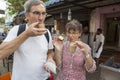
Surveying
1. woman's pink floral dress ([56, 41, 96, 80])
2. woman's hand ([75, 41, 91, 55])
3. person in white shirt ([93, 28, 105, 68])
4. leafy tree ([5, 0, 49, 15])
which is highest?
leafy tree ([5, 0, 49, 15])

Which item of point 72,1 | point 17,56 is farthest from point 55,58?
point 72,1

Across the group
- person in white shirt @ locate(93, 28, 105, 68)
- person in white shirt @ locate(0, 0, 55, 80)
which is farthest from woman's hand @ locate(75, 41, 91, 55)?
person in white shirt @ locate(93, 28, 105, 68)

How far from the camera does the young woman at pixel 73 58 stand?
3039mm

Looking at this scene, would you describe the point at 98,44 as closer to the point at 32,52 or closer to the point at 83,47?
the point at 83,47

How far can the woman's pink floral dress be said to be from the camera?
10.4 feet

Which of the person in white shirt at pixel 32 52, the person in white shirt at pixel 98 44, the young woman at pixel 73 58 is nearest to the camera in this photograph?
the person in white shirt at pixel 32 52

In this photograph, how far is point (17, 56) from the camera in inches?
100

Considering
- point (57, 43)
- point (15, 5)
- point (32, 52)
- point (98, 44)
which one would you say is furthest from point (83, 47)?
point (15, 5)

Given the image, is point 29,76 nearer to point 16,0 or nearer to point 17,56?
point 17,56

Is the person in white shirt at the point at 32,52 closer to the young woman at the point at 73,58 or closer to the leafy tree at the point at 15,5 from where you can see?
the young woman at the point at 73,58

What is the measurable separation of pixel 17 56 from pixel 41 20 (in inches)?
17.1

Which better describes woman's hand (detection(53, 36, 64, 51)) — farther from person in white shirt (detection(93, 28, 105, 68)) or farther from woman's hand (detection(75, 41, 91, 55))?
person in white shirt (detection(93, 28, 105, 68))

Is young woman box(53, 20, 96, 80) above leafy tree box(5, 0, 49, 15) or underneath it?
underneath

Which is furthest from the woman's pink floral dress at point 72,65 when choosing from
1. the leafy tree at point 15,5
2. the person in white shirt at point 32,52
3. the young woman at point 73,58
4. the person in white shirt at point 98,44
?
the leafy tree at point 15,5
